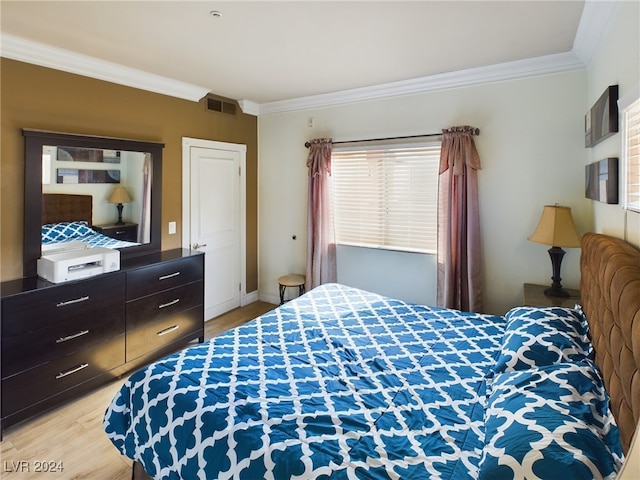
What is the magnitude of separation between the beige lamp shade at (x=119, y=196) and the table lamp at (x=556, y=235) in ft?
11.4

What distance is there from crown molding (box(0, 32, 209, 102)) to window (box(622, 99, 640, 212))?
3558 mm

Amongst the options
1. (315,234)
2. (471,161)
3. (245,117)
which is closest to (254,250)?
(315,234)

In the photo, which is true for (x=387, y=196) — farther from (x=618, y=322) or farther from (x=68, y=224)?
(x=68, y=224)

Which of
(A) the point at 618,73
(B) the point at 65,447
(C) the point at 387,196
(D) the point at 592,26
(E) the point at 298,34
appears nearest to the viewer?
(A) the point at 618,73

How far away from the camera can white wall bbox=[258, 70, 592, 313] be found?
3.10 meters

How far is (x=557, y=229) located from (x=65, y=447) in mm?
3650

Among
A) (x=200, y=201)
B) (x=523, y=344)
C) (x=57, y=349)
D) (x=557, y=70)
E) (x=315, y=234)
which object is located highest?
(x=557, y=70)

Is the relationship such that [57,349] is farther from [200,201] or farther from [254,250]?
[254,250]

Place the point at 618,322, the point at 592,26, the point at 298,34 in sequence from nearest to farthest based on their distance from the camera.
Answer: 1. the point at 618,322
2. the point at 592,26
3. the point at 298,34

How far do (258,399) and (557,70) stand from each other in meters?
3.35

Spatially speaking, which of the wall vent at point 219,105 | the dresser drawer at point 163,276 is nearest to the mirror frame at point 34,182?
the dresser drawer at point 163,276

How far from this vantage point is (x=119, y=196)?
3.38 metres

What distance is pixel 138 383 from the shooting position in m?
1.86

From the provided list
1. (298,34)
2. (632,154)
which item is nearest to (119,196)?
(298,34)
